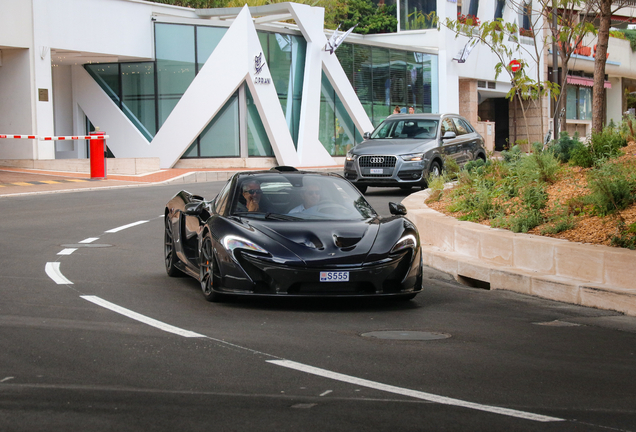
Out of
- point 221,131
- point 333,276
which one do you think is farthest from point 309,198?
point 221,131

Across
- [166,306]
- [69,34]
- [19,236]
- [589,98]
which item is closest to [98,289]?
[166,306]

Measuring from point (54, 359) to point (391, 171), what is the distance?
49.2 ft

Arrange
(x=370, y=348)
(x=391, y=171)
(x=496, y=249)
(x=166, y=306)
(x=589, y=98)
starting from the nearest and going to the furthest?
1. (x=370, y=348)
2. (x=166, y=306)
3. (x=496, y=249)
4. (x=391, y=171)
5. (x=589, y=98)

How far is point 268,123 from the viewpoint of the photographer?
34750 mm

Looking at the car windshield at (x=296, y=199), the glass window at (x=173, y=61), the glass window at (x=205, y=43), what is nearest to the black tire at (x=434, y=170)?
the car windshield at (x=296, y=199)

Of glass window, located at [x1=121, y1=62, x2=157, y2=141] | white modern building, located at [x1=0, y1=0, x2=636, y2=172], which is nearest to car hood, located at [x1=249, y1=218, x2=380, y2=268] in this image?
white modern building, located at [x1=0, y1=0, x2=636, y2=172]

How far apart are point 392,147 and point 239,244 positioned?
13208 millimetres

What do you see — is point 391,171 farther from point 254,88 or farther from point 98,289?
point 254,88

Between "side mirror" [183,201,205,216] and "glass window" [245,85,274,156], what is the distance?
25.8m

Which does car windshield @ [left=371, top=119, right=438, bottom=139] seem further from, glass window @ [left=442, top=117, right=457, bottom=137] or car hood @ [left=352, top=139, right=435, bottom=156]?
car hood @ [left=352, top=139, right=435, bottom=156]

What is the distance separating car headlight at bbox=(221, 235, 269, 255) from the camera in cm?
779

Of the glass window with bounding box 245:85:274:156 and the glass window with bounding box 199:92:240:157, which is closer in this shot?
the glass window with bounding box 199:92:240:157

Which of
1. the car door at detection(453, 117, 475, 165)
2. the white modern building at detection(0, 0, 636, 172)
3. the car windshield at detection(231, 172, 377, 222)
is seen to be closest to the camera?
the car windshield at detection(231, 172, 377, 222)

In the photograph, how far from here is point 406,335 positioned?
687 cm
